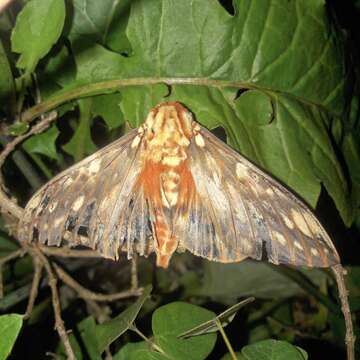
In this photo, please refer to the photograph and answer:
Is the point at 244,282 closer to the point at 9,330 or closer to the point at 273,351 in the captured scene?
the point at 273,351

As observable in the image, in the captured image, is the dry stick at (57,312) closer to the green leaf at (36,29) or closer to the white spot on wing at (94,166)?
the white spot on wing at (94,166)

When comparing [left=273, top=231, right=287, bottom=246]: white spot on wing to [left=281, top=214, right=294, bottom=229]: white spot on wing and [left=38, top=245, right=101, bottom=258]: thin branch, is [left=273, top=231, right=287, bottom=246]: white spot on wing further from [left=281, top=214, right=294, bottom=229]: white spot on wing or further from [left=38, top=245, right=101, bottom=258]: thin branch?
[left=38, top=245, right=101, bottom=258]: thin branch

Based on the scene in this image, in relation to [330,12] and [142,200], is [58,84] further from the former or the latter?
[330,12]

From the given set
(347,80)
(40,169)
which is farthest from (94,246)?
(347,80)

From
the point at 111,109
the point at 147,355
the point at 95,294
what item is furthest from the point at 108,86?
the point at 147,355

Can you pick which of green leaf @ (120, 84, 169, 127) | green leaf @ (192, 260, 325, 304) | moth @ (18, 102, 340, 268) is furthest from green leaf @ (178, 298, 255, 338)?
green leaf @ (192, 260, 325, 304)

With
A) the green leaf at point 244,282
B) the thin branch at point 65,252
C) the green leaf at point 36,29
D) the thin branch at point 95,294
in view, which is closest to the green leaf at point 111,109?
the green leaf at point 36,29
